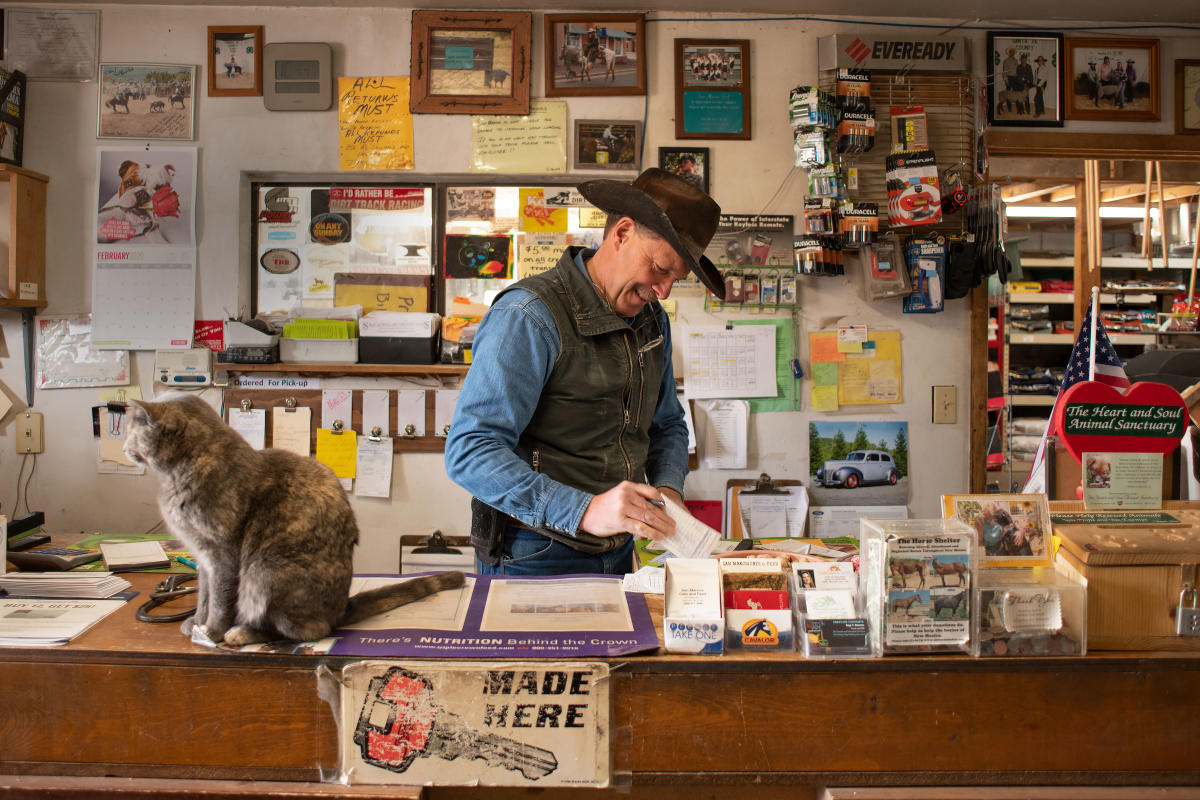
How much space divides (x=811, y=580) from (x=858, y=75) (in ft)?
8.73

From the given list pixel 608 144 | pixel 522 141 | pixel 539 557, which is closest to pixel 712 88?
pixel 608 144

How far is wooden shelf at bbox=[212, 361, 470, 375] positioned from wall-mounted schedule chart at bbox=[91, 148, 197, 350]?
0.34m

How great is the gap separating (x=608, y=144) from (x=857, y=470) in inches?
70.6

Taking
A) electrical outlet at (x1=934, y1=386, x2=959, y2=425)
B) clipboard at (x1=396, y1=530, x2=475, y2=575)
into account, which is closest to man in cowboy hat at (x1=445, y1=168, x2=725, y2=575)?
clipboard at (x1=396, y1=530, x2=475, y2=575)

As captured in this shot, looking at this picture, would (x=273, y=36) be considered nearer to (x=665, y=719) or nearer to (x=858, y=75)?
(x=858, y=75)

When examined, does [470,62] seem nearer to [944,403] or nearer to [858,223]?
[858,223]

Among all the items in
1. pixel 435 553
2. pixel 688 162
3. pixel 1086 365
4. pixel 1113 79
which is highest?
pixel 1113 79

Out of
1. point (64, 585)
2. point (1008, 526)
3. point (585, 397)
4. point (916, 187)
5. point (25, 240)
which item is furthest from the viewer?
point (916, 187)

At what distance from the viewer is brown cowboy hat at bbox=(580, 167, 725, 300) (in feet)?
5.30

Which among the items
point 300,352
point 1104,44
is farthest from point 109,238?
point 1104,44

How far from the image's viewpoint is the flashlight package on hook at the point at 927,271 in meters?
3.40

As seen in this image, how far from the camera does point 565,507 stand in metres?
1.51

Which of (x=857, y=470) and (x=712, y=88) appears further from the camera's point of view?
(x=857, y=470)

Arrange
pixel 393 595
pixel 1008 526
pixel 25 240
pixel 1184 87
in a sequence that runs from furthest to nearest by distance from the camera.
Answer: pixel 1184 87 < pixel 25 240 < pixel 393 595 < pixel 1008 526
